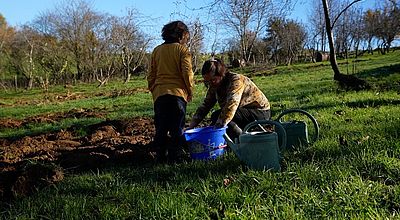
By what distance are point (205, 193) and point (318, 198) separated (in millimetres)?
802

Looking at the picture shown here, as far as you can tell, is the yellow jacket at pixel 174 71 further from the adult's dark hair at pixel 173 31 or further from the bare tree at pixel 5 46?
the bare tree at pixel 5 46

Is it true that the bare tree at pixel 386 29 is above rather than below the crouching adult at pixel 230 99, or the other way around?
above

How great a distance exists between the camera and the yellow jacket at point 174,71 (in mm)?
4496

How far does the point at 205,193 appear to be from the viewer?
113 inches

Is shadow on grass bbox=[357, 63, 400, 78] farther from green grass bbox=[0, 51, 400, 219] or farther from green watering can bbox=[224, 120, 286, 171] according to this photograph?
green watering can bbox=[224, 120, 286, 171]

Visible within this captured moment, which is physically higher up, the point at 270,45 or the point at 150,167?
the point at 270,45

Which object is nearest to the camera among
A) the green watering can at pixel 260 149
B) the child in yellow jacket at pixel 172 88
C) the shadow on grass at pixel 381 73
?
the green watering can at pixel 260 149

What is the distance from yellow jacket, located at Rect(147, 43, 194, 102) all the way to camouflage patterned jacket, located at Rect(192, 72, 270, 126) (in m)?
0.40

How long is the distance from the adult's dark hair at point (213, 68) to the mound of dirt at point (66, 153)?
1205 millimetres

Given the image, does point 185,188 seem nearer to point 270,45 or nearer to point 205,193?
point 205,193

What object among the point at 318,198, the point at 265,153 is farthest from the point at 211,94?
the point at 318,198

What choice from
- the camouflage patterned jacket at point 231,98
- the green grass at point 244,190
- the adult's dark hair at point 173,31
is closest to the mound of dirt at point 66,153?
the green grass at point 244,190

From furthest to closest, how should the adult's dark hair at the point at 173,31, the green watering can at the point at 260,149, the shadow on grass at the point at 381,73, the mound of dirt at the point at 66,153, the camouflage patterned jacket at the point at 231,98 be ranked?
the shadow on grass at the point at 381,73 → the adult's dark hair at the point at 173,31 → the camouflage patterned jacket at the point at 231,98 → the mound of dirt at the point at 66,153 → the green watering can at the point at 260,149

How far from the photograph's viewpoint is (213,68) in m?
4.52
